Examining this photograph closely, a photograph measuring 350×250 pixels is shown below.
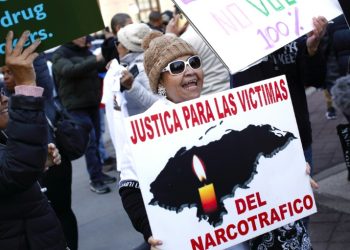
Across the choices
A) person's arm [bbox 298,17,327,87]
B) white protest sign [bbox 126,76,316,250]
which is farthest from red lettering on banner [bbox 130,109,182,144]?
person's arm [bbox 298,17,327,87]

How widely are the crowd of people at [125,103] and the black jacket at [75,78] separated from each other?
981 mm

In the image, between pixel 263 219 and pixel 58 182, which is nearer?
pixel 263 219

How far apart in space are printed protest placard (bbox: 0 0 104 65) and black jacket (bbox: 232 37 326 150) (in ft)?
2.92

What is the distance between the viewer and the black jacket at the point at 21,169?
6.18 feet

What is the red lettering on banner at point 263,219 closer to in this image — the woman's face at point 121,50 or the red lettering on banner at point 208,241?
the red lettering on banner at point 208,241

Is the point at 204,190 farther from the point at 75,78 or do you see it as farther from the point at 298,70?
the point at 75,78

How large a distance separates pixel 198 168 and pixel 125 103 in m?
2.04

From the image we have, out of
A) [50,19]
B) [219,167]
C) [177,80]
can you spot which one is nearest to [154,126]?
Answer: [219,167]

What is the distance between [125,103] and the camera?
3736 millimetres

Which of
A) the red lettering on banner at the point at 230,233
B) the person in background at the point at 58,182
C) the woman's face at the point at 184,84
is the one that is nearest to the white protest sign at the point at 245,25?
the woman's face at the point at 184,84

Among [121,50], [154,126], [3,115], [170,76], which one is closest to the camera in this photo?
[154,126]

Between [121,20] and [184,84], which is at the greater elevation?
[121,20]

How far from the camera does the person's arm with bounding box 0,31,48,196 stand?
6.18 ft

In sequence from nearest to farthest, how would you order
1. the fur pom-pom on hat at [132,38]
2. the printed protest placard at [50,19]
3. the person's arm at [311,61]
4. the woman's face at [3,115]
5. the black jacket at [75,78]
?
1. the printed protest placard at [50,19]
2. the woman's face at [3,115]
3. the person's arm at [311,61]
4. the fur pom-pom on hat at [132,38]
5. the black jacket at [75,78]
